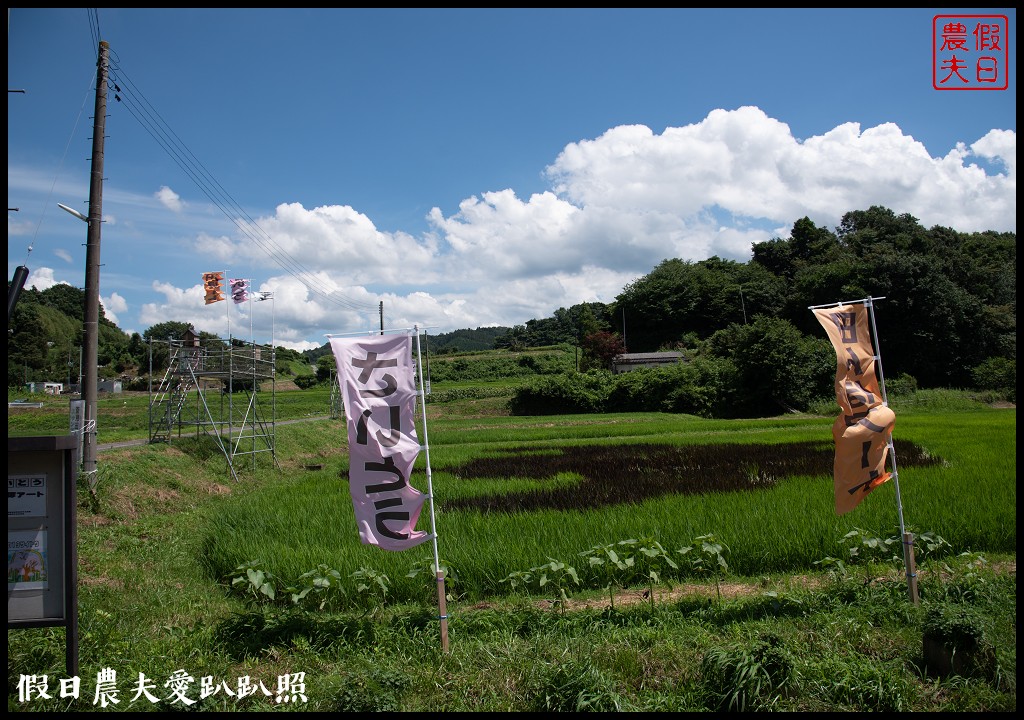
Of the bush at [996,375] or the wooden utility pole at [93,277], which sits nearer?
the wooden utility pole at [93,277]

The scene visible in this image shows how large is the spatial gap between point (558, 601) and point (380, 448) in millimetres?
2146

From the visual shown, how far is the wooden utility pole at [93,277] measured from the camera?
8891 millimetres

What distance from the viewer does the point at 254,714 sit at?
341 cm

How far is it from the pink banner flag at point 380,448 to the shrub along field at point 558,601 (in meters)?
0.83

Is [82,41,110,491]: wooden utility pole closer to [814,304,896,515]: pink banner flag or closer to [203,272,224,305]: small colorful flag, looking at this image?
[203,272,224,305]: small colorful flag

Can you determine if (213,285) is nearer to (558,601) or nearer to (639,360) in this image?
(558,601)

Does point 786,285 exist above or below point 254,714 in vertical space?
above

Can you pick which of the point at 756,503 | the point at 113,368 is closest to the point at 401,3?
the point at 756,503

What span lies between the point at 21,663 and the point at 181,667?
112cm

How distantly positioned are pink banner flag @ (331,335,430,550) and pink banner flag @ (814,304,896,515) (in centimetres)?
364

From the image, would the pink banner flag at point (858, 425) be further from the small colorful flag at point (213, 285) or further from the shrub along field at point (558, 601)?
the small colorful flag at point (213, 285)

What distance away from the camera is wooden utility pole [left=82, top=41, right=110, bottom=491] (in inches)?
350

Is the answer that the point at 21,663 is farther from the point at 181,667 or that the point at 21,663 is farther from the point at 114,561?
the point at 114,561

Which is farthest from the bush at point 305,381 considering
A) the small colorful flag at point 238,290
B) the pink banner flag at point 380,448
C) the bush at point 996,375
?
the pink banner flag at point 380,448
